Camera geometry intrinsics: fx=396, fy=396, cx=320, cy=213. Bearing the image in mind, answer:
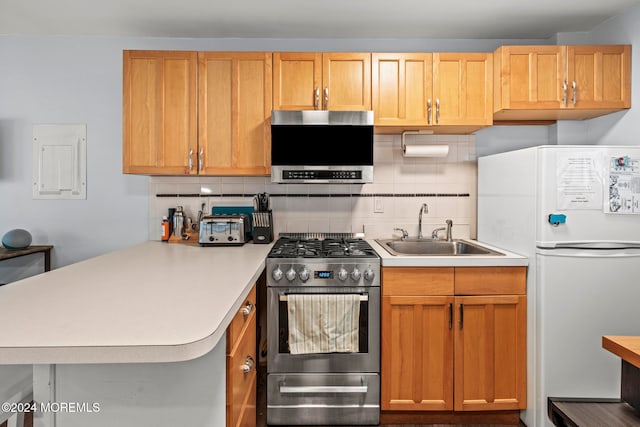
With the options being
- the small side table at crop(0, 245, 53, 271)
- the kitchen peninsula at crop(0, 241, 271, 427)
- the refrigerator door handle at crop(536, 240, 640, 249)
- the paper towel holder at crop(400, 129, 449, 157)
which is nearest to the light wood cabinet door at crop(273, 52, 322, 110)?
the paper towel holder at crop(400, 129, 449, 157)

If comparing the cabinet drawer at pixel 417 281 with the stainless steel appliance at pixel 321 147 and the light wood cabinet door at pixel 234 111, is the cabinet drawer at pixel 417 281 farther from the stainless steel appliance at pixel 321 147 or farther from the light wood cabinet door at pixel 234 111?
the light wood cabinet door at pixel 234 111

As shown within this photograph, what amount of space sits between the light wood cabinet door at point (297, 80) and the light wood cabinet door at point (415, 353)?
1341 millimetres

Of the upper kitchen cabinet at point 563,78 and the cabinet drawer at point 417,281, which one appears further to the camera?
the upper kitchen cabinet at point 563,78

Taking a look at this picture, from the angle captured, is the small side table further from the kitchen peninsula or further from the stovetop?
the stovetop

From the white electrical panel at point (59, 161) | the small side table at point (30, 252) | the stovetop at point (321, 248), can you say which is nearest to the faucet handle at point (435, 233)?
the stovetop at point (321, 248)

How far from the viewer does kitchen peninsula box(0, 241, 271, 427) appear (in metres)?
0.89

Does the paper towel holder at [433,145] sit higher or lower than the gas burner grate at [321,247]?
higher

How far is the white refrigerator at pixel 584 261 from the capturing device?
6.70 ft

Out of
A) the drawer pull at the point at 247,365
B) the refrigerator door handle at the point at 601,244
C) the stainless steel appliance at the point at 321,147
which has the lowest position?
the drawer pull at the point at 247,365

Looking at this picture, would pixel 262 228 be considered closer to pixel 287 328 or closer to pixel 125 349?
pixel 287 328

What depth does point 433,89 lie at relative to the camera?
8.36 feet

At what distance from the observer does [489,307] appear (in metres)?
2.23

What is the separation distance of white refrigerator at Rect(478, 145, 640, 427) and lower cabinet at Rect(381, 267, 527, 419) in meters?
0.16

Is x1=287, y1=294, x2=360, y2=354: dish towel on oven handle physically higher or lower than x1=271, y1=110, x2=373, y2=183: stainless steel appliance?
lower
